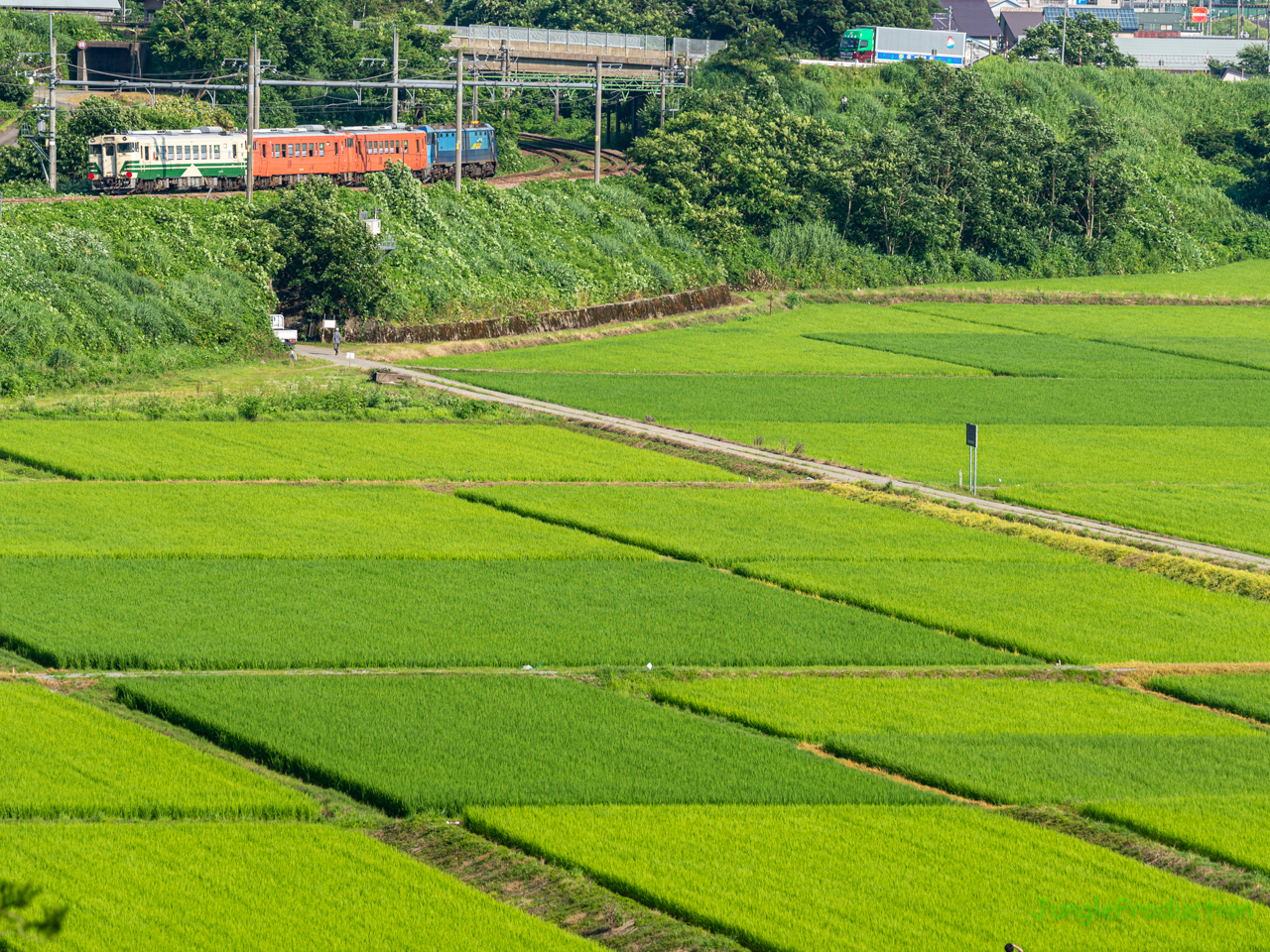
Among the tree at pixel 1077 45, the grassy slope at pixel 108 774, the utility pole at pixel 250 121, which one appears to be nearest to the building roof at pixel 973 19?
the tree at pixel 1077 45

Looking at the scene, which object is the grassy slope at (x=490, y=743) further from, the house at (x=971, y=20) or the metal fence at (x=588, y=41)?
the house at (x=971, y=20)

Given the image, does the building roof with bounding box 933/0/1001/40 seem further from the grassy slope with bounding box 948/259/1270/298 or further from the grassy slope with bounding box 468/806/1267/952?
the grassy slope with bounding box 468/806/1267/952

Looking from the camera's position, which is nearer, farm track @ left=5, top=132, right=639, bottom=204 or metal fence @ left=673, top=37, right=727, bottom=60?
farm track @ left=5, top=132, right=639, bottom=204

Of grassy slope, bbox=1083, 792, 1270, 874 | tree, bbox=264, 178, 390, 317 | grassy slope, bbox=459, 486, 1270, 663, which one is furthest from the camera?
tree, bbox=264, 178, 390, 317

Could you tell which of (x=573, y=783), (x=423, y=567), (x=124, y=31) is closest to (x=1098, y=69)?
(x=124, y=31)

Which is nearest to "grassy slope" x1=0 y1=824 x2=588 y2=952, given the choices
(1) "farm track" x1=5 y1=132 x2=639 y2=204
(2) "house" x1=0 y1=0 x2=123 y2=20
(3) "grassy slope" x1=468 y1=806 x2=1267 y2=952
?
(3) "grassy slope" x1=468 y1=806 x2=1267 y2=952

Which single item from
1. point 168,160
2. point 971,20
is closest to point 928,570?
point 168,160

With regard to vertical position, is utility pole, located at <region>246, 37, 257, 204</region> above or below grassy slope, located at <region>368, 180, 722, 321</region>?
above
